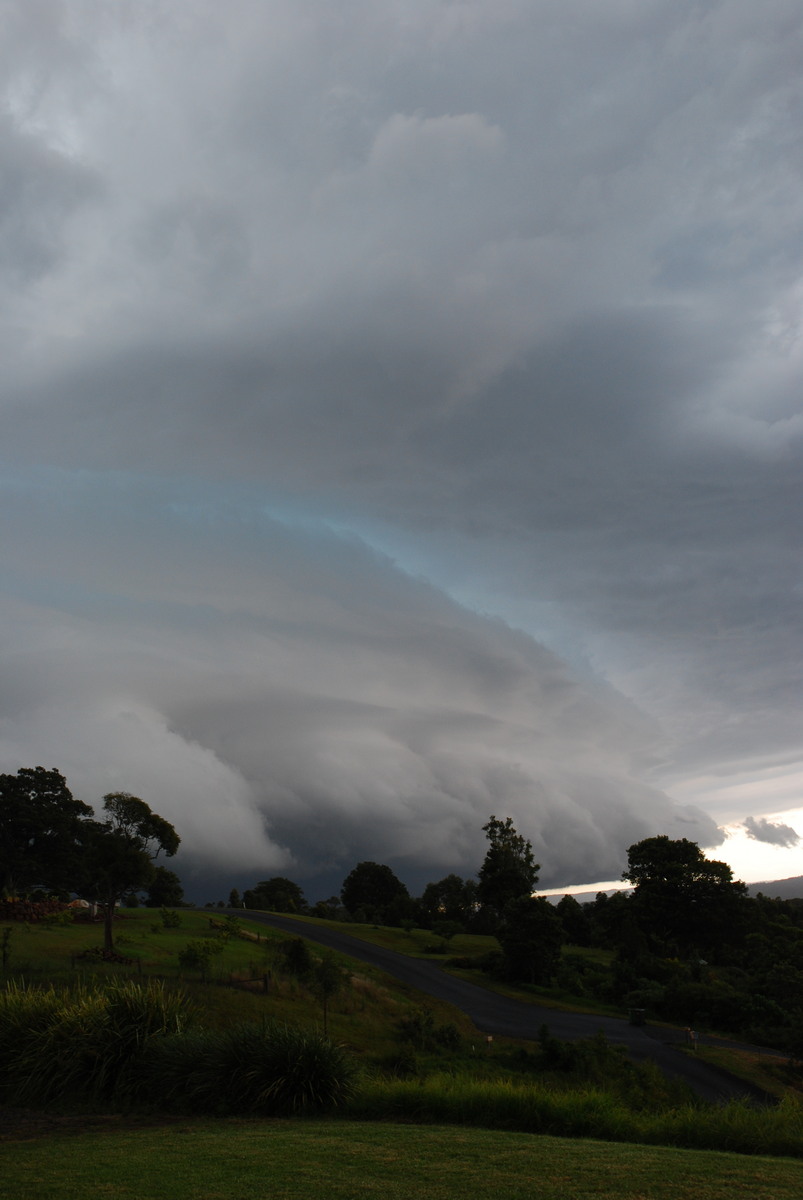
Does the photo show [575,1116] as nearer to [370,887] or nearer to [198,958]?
[198,958]

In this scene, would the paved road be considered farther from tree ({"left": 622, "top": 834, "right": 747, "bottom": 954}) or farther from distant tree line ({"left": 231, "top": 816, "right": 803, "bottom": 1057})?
tree ({"left": 622, "top": 834, "right": 747, "bottom": 954})

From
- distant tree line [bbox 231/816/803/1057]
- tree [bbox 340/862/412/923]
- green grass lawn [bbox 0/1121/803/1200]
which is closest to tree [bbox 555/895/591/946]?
distant tree line [bbox 231/816/803/1057]

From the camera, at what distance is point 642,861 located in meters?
78.6

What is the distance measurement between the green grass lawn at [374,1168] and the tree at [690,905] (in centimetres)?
6971

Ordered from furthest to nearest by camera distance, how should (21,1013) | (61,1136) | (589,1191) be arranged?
(21,1013) → (61,1136) → (589,1191)

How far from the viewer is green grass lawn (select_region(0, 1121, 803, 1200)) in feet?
24.4

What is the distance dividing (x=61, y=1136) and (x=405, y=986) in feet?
124

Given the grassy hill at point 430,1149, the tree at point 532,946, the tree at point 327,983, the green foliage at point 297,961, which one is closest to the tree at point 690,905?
the tree at point 532,946

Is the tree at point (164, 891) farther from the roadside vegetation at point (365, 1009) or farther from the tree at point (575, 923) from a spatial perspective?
the tree at point (575, 923)

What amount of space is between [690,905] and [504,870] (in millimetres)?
16493

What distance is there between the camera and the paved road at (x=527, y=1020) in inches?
1264

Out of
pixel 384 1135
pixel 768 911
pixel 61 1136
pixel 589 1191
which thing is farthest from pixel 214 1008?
pixel 768 911

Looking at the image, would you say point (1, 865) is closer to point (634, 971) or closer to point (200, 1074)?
point (634, 971)

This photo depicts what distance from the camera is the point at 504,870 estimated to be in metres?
77.4
